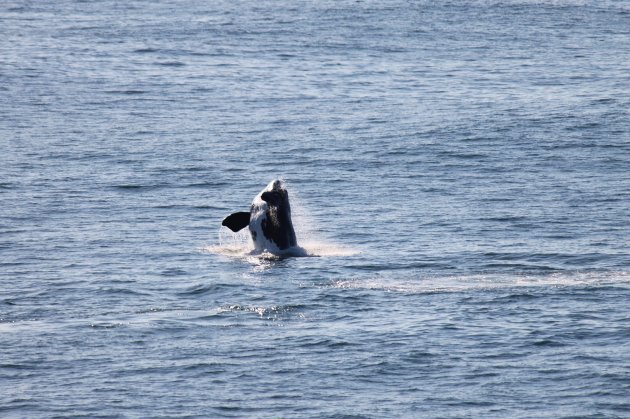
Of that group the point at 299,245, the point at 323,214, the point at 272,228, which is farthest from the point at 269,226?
the point at 323,214

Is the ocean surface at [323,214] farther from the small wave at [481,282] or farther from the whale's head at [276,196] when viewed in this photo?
the whale's head at [276,196]

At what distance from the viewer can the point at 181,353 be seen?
27844mm

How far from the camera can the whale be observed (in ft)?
120

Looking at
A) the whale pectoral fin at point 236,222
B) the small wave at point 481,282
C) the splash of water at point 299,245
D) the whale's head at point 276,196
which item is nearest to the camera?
the small wave at point 481,282

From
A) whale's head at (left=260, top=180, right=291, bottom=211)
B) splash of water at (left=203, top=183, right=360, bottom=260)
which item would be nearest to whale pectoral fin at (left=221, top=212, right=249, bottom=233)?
splash of water at (left=203, top=183, right=360, bottom=260)

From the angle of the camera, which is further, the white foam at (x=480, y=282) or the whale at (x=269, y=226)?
the whale at (x=269, y=226)

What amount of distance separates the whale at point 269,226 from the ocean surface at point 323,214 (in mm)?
666

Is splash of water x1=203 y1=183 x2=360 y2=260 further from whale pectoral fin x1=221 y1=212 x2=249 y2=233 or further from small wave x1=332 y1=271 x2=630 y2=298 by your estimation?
small wave x1=332 y1=271 x2=630 y2=298

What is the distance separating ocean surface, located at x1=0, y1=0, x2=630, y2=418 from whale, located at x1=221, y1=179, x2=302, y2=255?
2.18 feet

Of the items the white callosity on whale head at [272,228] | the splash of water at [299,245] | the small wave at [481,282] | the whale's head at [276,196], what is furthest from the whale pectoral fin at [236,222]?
the small wave at [481,282]

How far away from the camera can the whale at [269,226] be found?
3650cm

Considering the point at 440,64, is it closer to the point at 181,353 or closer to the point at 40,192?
the point at 40,192

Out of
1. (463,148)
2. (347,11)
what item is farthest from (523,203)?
(347,11)

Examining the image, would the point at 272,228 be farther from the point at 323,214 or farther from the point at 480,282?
the point at 480,282
